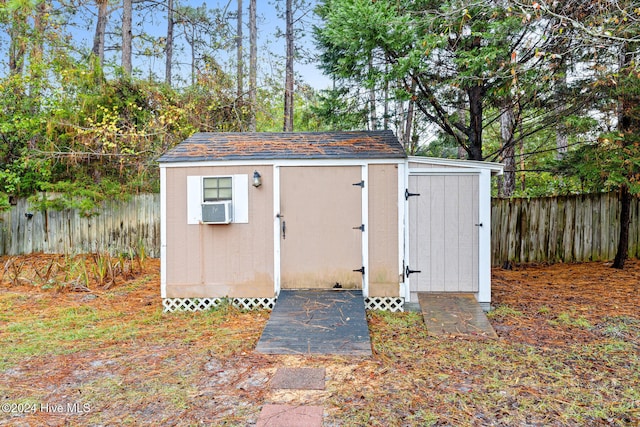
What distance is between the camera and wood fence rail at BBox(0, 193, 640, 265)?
8312mm

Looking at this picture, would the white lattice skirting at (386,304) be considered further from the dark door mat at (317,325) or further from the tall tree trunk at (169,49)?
the tall tree trunk at (169,49)

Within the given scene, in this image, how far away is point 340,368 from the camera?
3514 mm

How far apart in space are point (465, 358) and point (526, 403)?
0.85m

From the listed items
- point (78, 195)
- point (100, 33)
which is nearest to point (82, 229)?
point (78, 195)

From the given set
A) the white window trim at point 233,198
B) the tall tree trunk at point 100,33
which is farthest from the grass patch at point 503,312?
the tall tree trunk at point 100,33

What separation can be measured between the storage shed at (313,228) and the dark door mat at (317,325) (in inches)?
12.1

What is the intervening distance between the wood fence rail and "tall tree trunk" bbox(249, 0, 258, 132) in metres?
3.49

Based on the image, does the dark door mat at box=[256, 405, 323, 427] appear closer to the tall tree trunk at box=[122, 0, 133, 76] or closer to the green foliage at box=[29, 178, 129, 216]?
the green foliage at box=[29, 178, 129, 216]

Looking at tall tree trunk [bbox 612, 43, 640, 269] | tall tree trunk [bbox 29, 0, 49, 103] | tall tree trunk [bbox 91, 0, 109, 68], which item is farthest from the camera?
tall tree trunk [bbox 91, 0, 109, 68]

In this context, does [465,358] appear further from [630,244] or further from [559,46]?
[630,244]

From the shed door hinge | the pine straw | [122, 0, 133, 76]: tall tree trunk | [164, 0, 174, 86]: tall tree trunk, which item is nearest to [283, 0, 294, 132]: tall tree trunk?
[122, 0, 133, 76]: tall tree trunk

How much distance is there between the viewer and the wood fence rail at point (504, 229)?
8312 mm

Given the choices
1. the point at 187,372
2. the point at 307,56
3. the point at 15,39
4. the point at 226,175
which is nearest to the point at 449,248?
the point at 226,175

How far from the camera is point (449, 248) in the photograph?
5414mm
